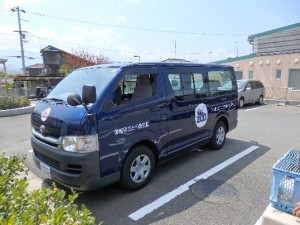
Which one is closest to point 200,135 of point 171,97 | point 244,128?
point 171,97

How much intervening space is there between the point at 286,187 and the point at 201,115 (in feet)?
9.00

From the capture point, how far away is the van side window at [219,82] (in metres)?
5.50

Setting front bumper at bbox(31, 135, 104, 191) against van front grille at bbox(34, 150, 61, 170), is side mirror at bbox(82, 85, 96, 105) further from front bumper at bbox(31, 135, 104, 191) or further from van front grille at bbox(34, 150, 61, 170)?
van front grille at bbox(34, 150, 61, 170)

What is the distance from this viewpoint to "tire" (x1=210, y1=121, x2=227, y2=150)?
5.73 metres

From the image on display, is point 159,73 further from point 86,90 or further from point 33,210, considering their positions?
point 33,210

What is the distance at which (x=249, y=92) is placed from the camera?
14.1 metres

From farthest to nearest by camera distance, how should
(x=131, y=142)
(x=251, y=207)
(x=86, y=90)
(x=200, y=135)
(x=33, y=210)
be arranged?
(x=200, y=135)
(x=131, y=142)
(x=251, y=207)
(x=86, y=90)
(x=33, y=210)

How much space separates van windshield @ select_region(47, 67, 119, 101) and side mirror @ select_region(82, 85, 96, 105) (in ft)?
1.02

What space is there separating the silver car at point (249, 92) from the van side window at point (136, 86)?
1052 cm

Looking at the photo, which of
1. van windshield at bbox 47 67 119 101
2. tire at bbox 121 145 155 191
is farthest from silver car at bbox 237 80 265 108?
van windshield at bbox 47 67 119 101

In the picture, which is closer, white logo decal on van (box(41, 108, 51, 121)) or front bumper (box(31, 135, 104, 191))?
front bumper (box(31, 135, 104, 191))

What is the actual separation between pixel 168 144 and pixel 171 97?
0.82 m

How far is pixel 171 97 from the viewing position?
14.3 ft

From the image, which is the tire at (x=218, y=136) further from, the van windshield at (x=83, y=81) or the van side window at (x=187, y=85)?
the van windshield at (x=83, y=81)
